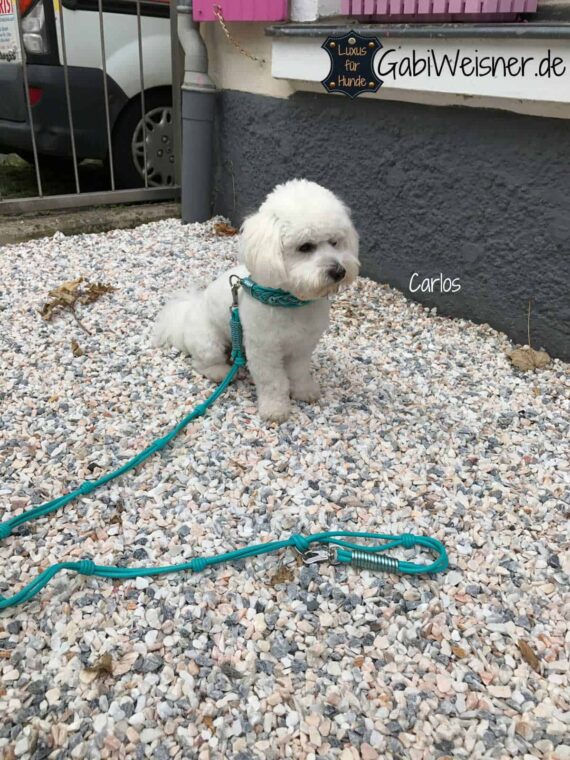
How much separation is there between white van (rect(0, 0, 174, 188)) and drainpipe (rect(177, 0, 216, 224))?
0.43 m

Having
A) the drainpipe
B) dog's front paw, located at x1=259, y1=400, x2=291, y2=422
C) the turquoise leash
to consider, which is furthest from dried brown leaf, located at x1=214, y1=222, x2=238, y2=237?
the turquoise leash

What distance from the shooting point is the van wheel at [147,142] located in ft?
17.4

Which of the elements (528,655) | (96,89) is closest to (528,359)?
(528,655)

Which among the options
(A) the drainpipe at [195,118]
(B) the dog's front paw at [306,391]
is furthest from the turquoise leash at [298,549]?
(A) the drainpipe at [195,118]

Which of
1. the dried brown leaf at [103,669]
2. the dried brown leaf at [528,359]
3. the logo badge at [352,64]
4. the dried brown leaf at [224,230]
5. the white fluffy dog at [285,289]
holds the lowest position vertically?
the dried brown leaf at [103,669]

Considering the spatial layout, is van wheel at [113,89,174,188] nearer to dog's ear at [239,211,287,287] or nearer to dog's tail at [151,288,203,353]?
dog's tail at [151,288,203,353]

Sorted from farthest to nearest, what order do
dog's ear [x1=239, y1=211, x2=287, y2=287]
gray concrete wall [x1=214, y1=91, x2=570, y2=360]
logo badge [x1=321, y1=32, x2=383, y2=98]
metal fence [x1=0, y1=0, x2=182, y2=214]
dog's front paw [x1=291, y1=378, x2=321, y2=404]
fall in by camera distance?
metal fence [x1=0, y1=0, x2=182, y2=214] → logo badge [x1=321, y1=32, x2=383, y2=98] → gray concrete wall [x1=214, y1=91, x2=570, y2=360] → dog's front paw [x1=291, y1=378, x2=321, y2=404] → dog's ear [x1=239, y1=211, x2=287, y2=287]

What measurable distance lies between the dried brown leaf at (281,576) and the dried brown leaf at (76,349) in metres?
1.83

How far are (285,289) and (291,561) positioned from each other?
104 centimetres

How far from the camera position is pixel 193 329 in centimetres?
305

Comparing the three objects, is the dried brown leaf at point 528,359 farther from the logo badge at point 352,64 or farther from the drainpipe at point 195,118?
the drainpipe at point 195,118

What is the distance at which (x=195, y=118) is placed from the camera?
491cm

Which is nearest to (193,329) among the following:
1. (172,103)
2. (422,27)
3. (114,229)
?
(422,27)

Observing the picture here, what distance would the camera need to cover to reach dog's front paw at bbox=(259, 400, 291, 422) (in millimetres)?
→ 2715
